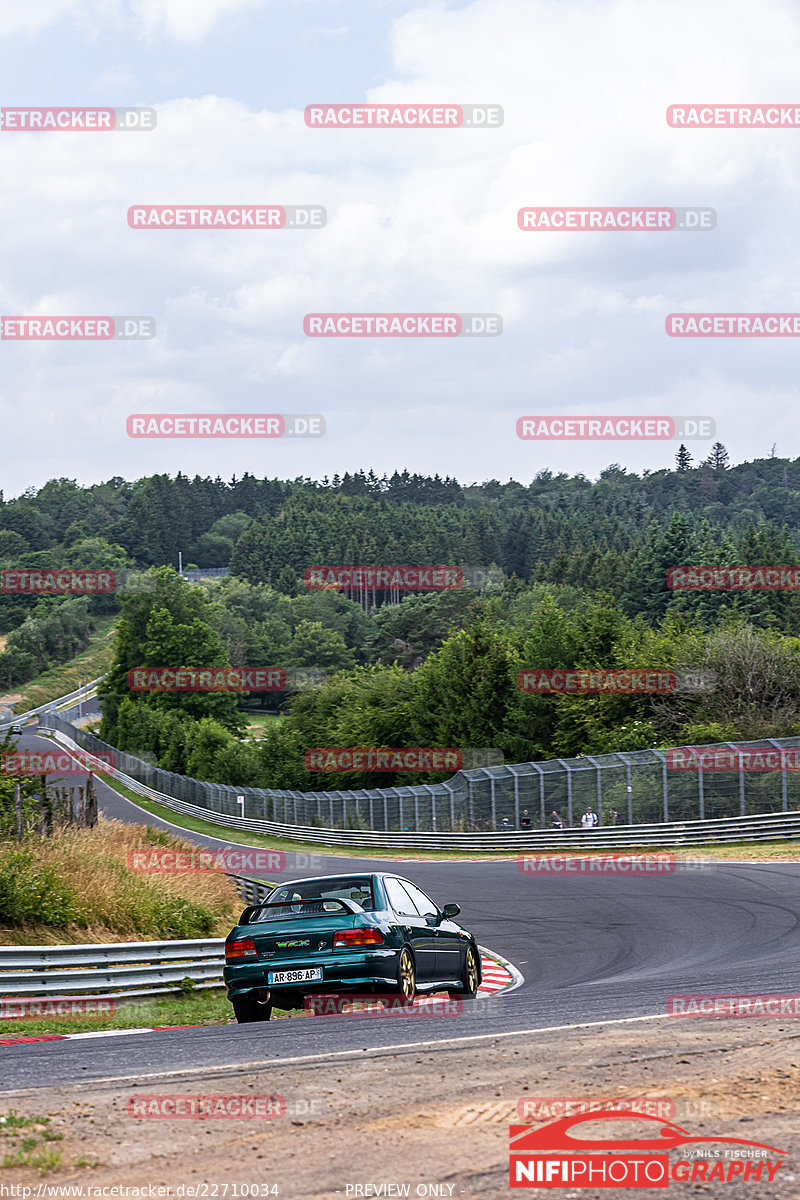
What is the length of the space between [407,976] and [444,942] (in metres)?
1.38

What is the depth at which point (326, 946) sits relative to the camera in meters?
11.0

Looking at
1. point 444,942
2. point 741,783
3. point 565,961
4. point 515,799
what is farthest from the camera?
point 515,799

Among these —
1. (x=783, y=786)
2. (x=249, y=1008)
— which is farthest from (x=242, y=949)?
(x=783, y=786)

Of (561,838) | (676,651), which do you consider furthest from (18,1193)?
(676,651)

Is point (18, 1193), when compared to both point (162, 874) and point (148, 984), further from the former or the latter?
point (162, 874)

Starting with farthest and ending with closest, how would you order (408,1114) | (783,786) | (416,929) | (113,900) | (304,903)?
(783,786)
(113,900)
(416,929)
(304,903)
(408,1114)

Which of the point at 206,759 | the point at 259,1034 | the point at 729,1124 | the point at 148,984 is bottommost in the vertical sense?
the point at 206,759

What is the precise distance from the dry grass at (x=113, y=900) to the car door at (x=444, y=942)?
4382 millimetres

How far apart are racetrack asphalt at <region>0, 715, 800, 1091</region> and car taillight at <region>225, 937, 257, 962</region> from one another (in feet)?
3.07

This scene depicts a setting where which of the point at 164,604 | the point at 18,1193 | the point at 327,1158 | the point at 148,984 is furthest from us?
the point at 164,604

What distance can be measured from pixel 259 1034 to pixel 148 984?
181 inches

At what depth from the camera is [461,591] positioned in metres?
132

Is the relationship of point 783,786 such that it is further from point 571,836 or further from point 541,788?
point 541,788

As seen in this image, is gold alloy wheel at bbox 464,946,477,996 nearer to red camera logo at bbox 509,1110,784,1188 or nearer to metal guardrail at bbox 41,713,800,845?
red camera logo at bbox 509,1110,784,1188
